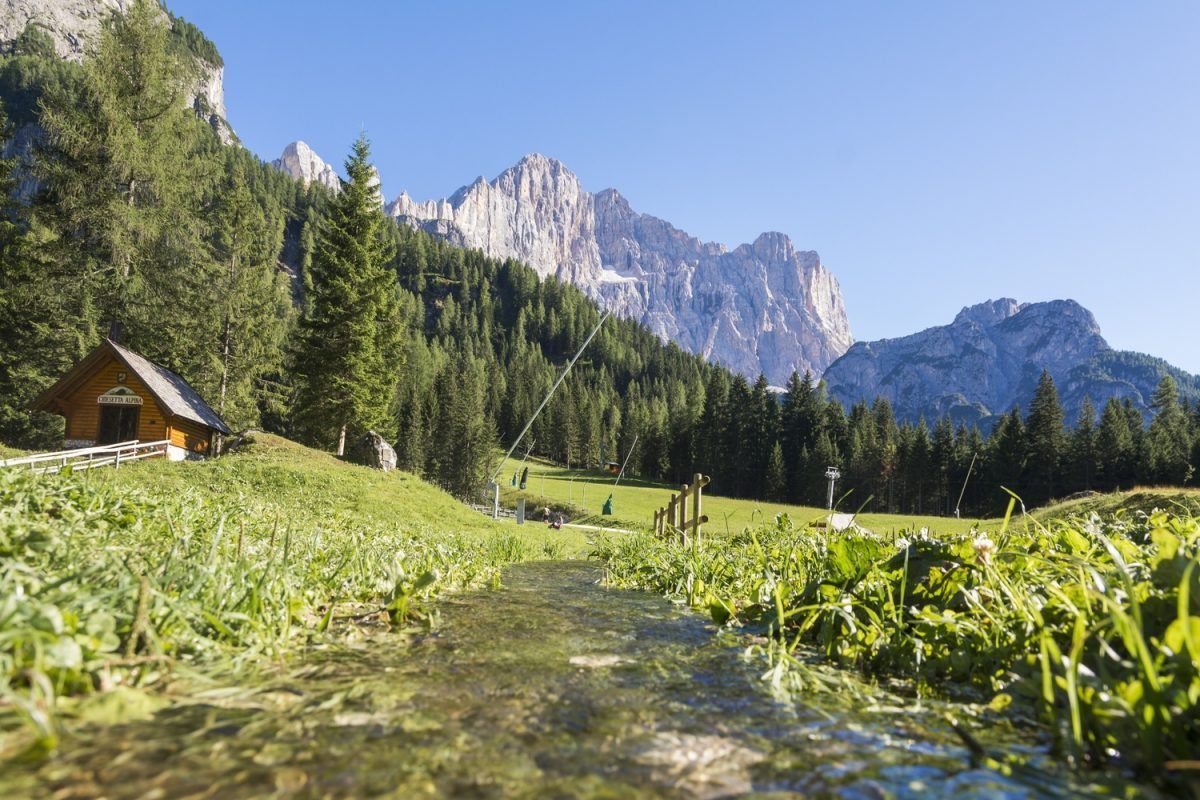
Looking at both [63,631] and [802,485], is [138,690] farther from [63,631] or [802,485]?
[802,485]

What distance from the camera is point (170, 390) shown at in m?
29.4

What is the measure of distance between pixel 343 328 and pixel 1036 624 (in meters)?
37.6

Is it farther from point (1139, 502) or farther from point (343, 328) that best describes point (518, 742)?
point (343, 328)

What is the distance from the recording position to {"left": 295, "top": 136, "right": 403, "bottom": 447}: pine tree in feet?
118

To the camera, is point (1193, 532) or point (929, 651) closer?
point (929, 651)

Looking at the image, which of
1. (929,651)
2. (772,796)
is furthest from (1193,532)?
(772,796)

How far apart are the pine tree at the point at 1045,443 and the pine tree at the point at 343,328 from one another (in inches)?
3204

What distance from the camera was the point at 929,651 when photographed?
312cm

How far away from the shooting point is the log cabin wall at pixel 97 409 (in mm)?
29156

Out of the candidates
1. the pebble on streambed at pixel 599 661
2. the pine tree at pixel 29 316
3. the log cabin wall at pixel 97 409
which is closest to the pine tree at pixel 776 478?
the log cabin wall at pixel 97 409

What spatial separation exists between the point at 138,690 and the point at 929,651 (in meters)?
3.36

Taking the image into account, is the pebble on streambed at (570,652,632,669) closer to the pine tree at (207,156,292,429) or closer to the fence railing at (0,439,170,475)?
the fence railing at (0,439,170,475)

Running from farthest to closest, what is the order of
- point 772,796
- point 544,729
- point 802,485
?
1. point 802,485
2. point 544,729
3. point 772,796

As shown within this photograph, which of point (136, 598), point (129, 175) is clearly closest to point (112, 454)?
point (129, 175)
